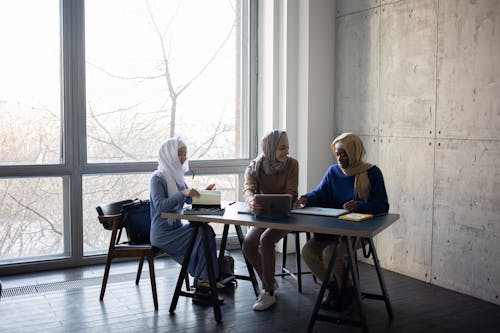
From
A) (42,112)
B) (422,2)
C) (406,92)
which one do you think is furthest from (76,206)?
(422,2)

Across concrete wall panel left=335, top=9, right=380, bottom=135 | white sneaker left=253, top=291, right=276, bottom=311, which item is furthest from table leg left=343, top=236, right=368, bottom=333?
concrete wall panel left=335, top=9, right=380, bottom=135

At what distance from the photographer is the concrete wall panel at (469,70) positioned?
438 centimetres

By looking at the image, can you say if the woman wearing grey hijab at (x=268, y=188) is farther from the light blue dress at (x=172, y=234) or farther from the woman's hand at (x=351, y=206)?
the woman's hand at (x=351, y=206)

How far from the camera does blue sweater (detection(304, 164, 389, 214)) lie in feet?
13.6

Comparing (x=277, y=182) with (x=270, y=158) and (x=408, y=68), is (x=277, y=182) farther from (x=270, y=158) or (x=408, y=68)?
(x=408, y=68)

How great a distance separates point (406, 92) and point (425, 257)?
4.42 feet

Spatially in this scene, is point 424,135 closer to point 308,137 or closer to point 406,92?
point 406,92

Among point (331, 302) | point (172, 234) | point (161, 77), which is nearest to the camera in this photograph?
point (331, 302)

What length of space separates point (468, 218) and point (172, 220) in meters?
2.17

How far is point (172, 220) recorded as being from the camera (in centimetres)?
438

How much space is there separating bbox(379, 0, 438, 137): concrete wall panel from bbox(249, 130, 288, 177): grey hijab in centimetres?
118

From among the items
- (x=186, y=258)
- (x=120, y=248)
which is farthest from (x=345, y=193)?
(x=120, y=248)

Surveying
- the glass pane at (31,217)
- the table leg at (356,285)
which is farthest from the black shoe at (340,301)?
the glass pane at (31,217)

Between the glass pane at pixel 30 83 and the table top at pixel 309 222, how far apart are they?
1.79 meters
